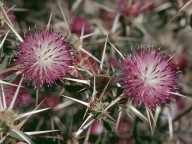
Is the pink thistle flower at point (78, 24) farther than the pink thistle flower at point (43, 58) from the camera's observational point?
Yes

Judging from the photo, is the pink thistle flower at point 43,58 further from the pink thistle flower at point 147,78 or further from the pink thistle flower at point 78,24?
the pink thistle flower at point 78,24

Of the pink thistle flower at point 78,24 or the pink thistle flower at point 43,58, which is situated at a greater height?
the pink thistle flower at point 78,24

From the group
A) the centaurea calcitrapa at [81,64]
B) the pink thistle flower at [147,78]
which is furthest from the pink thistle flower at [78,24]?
the pink thistle flower at [147,78]

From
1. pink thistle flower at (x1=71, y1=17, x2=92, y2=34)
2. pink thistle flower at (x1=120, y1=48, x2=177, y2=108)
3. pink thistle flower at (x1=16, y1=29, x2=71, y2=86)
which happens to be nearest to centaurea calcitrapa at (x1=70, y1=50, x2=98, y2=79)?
pink thistle flower at (x1=16, y1=29, x2=71, y2=86)

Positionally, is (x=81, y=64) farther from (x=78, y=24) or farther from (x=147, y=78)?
(x=78, y=24)

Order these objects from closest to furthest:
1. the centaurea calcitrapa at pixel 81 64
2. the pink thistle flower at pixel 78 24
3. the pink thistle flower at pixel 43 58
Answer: the pink thistle flower at pixel 43 58, the centaurea calcitrapa at pixel 81 64, the pink thistle flower at pixel 78 24

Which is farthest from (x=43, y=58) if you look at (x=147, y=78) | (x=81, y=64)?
(x=147, y=78)

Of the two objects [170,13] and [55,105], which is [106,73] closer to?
[55,105]

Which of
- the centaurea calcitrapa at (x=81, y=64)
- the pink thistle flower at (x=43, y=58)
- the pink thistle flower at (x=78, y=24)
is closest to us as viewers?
the pink thistle flower at (x=43, y=58)
